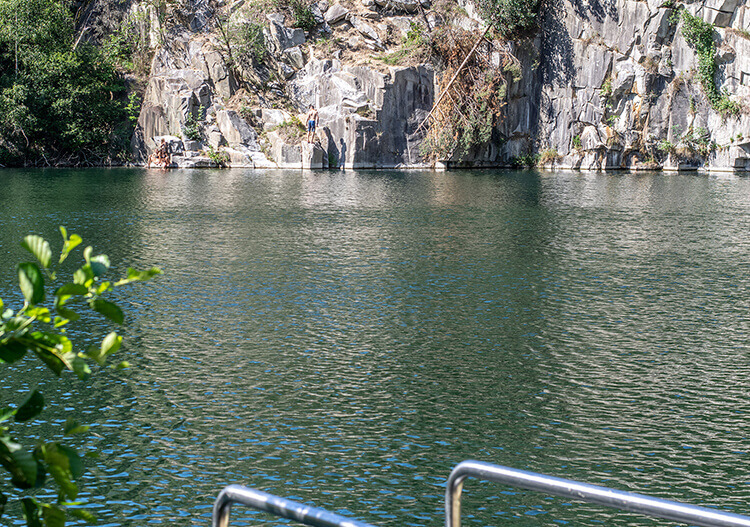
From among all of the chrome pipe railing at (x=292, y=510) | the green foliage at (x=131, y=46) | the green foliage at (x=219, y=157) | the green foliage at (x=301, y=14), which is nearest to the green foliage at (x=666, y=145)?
the green foliage at (x=301, y=14)

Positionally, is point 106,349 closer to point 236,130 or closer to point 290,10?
point 236,130

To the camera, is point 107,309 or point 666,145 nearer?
point 107,309

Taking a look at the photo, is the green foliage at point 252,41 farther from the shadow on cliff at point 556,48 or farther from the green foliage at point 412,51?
the shadow on cliff at point 556,48

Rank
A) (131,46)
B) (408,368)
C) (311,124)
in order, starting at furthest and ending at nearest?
(131,46) → (311,124) → (408,368)

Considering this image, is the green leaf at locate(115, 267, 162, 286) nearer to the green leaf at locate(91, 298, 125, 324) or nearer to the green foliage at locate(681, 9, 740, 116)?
the green leaf at locate(91, 298, 125, 324)

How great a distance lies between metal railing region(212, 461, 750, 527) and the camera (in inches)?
95.3

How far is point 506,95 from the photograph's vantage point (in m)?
52.2

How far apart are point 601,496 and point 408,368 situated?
738 centimetres

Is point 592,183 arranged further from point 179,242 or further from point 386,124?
point 179,242

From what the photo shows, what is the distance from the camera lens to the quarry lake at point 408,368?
687 cm

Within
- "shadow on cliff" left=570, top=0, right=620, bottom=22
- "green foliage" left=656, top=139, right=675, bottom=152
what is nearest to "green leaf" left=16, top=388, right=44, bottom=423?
"green foliage" left=656, top=139, right=675, bottom=152

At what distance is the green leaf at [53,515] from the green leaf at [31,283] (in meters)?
0.65

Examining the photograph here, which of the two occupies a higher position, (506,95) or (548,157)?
(506,95)

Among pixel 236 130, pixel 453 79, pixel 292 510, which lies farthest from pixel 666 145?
pixel 292 510
